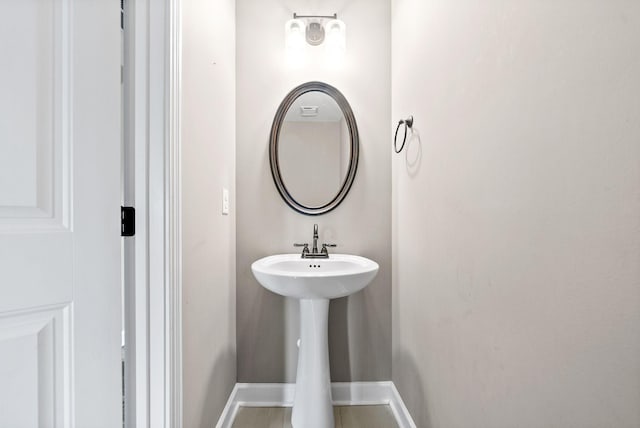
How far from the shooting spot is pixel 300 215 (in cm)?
166

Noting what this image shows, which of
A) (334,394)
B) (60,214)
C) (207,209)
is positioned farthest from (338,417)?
(60,214)

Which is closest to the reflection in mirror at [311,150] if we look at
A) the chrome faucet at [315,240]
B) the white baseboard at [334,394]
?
the chrome faucet at [315,240]

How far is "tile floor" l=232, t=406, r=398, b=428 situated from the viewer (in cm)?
144

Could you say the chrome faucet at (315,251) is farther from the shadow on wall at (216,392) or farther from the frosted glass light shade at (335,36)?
the frosted glass light shade at (335,36)

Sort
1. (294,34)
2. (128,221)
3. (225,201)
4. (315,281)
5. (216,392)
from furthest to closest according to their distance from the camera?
1. (294,34)
2. (225,201)
3. (216,392)
4. (315,281)
5. (128,221)

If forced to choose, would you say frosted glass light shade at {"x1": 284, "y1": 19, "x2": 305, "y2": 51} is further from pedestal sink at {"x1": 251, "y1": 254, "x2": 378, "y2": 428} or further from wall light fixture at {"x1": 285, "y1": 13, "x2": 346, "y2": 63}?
pedestal sink at {"x1": 251, "y1": 254, "x2": 378, "y2": 428}

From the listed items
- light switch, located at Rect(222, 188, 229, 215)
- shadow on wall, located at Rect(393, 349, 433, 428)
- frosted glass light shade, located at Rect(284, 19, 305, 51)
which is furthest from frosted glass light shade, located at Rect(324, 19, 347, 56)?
shadow on wall, located at Rect(393, 349, 433, 428)

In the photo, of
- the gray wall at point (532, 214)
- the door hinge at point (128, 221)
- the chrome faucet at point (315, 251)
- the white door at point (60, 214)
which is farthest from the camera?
the chrome faucet at point (315, 251)

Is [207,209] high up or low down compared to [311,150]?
down

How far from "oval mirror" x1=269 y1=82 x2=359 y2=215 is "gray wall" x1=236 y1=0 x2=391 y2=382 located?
5cm

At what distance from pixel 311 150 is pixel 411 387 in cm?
127

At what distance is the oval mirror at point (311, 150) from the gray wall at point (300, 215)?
47 mm

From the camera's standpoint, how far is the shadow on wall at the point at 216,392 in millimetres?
1131

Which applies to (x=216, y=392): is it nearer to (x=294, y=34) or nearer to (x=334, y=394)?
(x=334, y=394)
